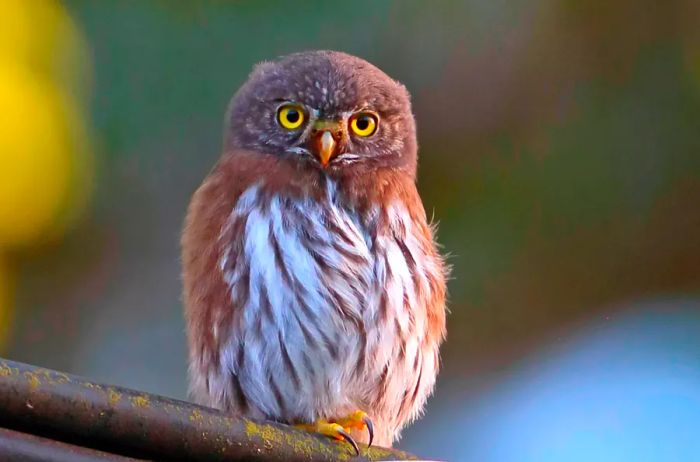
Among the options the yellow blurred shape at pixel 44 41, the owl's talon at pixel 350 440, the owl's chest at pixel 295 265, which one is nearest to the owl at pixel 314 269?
the owl's chest at pixel 295 265

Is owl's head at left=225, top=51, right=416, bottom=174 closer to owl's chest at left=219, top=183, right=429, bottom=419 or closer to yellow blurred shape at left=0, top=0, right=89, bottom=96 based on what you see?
owl's chest at left=219, top=183, right=429, bottom=419

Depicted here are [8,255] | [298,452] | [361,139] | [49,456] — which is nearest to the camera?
[49,456]

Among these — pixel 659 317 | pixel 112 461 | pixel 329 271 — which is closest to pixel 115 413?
pixel 112 461

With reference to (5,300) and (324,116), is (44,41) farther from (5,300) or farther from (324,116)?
→ (324,116)

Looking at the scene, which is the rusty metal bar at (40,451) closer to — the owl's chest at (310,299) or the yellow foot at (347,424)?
the yellow foot at (347,424)

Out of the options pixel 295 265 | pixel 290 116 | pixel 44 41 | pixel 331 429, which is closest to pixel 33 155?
pixel 44 41

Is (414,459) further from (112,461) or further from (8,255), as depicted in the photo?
(8,255)
